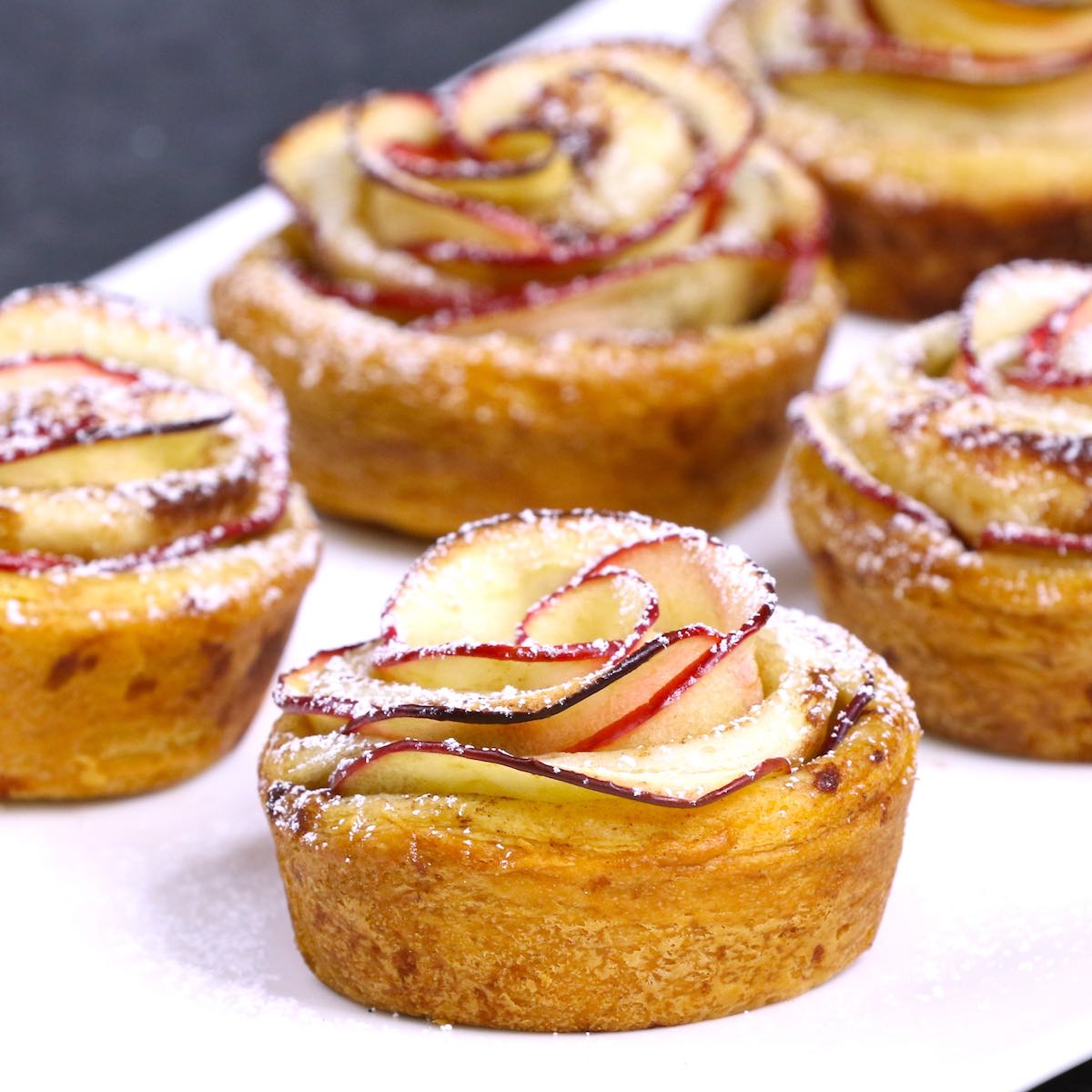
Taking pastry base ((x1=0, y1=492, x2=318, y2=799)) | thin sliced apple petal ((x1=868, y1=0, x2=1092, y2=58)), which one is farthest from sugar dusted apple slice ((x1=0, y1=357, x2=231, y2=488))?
thin sliced apple petal ((x1=868, y1=0, x2=1092, y2=58))

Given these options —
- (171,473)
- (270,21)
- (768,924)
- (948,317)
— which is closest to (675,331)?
(948,317)

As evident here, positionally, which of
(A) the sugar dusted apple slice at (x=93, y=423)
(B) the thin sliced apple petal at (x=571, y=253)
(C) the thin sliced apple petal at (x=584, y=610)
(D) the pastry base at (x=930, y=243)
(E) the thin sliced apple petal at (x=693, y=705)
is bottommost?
(D) the pastry base at (x=930, y=243)

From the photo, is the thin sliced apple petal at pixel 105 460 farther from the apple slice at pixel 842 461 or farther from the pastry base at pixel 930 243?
the pastry base at pixel 930 243

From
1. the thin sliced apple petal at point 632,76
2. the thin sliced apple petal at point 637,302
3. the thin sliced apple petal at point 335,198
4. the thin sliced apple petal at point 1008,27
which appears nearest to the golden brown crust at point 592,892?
the thin sliced apple petal at point 637,302

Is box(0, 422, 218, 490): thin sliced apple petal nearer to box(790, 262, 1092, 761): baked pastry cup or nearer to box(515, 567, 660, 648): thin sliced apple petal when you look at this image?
box(515, 567, 660, 648): thin sliced apple petal

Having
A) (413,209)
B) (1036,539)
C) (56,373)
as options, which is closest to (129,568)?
(56,373)

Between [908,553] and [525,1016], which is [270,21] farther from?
[525,1016]
